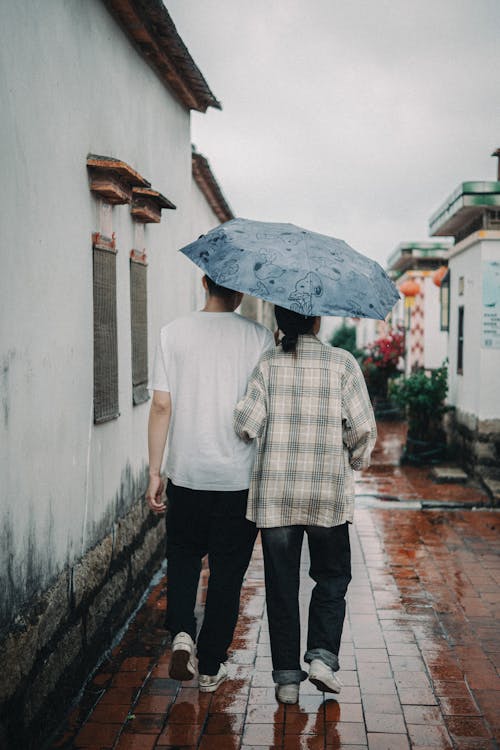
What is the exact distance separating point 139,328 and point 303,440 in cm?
261

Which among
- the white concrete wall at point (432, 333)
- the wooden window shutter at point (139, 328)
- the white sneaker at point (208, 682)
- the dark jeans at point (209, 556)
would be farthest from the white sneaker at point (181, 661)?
the white concrete wall at point (432, 333)

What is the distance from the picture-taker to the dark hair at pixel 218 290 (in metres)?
3.82

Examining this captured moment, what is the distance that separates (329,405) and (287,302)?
1.70 ft

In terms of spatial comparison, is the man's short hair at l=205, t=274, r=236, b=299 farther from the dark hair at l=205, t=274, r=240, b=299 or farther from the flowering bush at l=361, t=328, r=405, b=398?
the flowering bush at l=361, t=328, r=405, b=398

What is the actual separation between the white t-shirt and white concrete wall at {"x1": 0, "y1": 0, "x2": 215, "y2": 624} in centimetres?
54

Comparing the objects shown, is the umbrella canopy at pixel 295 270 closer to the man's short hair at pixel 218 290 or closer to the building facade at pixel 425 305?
the man's short hair at pixel 218 290

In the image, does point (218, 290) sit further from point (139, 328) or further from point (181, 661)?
point (139, 328)

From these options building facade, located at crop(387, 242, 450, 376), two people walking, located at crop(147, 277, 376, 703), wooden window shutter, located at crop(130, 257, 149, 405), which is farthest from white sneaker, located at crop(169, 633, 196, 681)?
building facade, located at crop(387, 242, 450, 376)

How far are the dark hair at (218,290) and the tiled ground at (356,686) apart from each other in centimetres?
190

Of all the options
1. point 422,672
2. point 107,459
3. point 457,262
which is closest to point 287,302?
point 107,459

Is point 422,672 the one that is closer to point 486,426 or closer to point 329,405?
point 329,405

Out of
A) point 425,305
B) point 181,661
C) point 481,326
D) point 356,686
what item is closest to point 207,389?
point 181,661

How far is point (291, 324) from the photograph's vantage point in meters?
3.69

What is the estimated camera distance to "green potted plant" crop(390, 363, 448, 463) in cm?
1111
